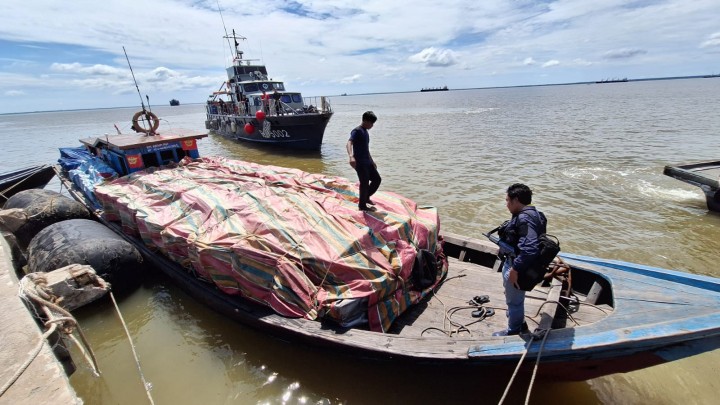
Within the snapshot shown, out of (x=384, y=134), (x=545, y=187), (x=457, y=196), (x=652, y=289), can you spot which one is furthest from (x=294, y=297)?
(x=384, y=134)

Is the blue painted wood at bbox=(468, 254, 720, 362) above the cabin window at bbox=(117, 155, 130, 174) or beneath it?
beneath

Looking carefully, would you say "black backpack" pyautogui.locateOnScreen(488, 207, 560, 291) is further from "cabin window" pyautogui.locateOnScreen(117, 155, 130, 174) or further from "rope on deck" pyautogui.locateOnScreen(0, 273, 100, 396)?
"cabin window" pyautogui.locateOnScreen(117, 155, 130, 174)

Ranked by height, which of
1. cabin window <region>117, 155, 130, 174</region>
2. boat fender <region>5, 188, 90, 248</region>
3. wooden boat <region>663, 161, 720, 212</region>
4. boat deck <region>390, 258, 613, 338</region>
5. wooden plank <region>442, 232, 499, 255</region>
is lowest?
wooden boat <region>663, 161, 720, 212</region>

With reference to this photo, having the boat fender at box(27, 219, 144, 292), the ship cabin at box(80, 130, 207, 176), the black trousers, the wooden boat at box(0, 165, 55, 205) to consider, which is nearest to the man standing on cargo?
the black trousers

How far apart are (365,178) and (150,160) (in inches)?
304

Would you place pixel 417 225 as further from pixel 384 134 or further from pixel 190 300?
pixel 384 134

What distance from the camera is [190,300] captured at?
6668 mm

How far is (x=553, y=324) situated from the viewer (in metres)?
4.28

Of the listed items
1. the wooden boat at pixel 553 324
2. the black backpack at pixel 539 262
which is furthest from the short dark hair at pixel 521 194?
the wooden boat at pixel 553 324

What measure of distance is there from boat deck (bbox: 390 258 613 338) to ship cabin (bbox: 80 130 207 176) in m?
8.77

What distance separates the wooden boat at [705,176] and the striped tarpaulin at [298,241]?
9.92 m

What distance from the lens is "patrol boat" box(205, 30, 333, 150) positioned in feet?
A: 71.4

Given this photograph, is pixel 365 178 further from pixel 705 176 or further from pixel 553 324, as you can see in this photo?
pixel 705 176

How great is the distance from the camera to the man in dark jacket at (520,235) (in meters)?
3.16
